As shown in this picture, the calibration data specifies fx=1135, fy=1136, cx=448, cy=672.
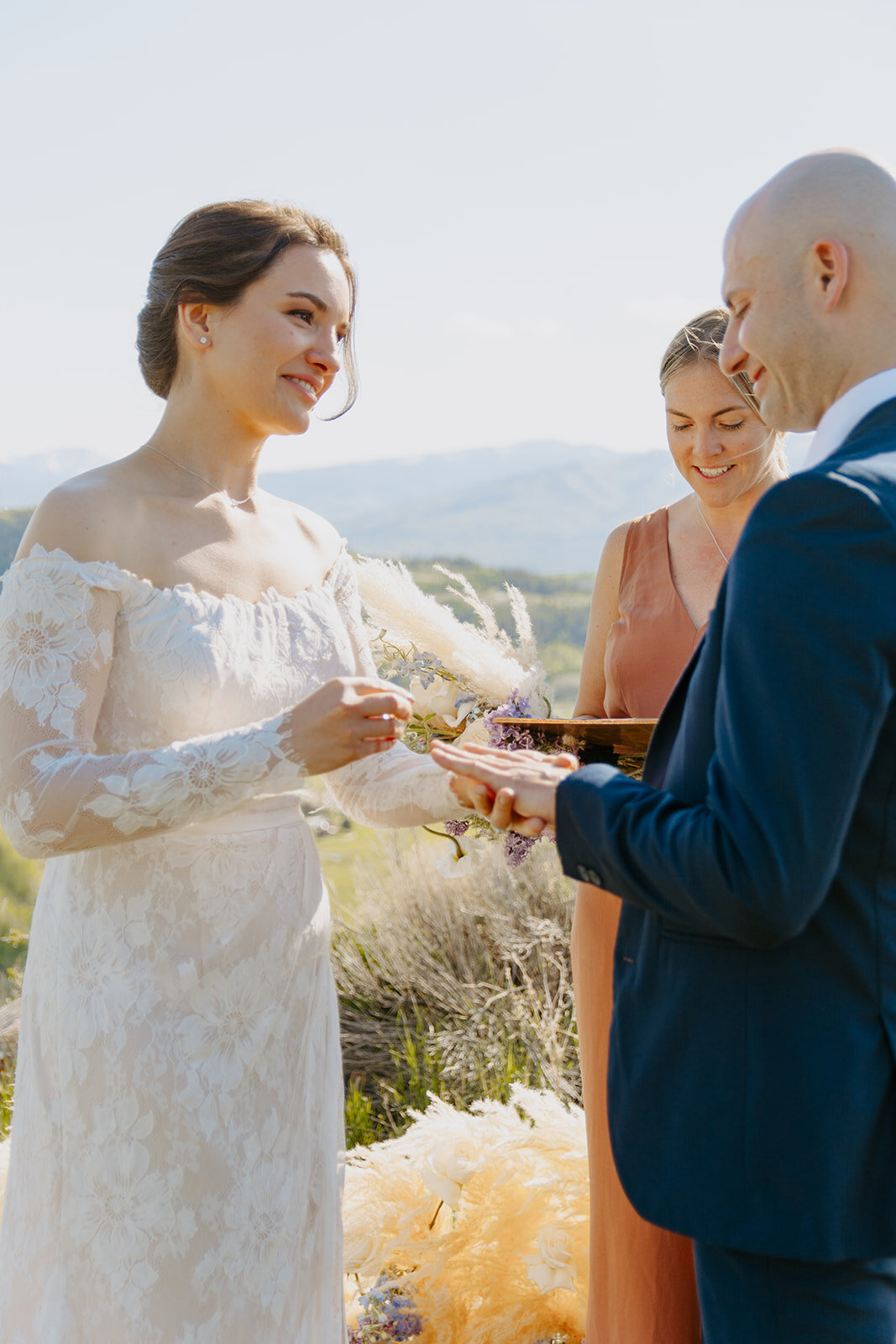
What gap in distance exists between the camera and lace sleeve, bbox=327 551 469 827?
Answer: 9.18 ft

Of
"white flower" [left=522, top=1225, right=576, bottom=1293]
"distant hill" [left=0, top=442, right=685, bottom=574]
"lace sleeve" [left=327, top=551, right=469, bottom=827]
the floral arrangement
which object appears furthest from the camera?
"distant hill" [left=0, top=442, right=685, bottom=574]

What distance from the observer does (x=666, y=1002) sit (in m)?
1.78

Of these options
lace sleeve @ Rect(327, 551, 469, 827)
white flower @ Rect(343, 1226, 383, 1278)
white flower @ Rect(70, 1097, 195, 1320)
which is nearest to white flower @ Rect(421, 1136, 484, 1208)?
white flower @ Rect(343, 1226, 383, 1278)

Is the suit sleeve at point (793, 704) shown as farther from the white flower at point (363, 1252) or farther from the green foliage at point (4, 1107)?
the green foliage at point (4, 1107)

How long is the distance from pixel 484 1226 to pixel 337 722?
2.26 m

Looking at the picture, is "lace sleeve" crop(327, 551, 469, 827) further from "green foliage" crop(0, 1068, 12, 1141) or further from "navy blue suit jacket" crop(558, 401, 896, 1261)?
"green foliage" crop(0, 1068, 12, 1141)

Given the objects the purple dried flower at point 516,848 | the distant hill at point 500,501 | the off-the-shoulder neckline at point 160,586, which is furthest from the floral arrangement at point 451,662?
the distant hill at point 500,501

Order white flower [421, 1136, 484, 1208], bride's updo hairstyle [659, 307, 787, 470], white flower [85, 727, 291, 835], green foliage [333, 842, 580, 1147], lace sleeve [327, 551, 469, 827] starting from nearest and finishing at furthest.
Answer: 1. white flower [85, 727, 291, 835]
2. lace sleeve [327, 551, 469, 827]
3. bride's updo hairstyle [659, 307, 787, 470]
4. white flower [421, 1136, 484, 1208]
5. green foliage [333, 842, 580, 1147]

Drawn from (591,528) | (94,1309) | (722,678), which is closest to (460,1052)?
(94,1309)

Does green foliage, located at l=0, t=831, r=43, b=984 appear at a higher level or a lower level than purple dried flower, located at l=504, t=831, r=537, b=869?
lower

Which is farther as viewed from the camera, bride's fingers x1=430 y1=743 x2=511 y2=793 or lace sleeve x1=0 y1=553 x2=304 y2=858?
lace sleeve x1=0 y1=553 x2=304 y2=858

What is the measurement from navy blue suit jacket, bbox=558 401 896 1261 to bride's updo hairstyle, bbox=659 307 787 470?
57.3 inches

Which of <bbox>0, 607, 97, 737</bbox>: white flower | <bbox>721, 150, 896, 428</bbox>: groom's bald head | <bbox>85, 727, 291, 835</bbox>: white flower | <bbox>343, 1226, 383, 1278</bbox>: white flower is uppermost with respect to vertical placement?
<bbox>721, 150, 896, 428</bbox>: groom's bald head

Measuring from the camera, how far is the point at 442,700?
10.9 feet
